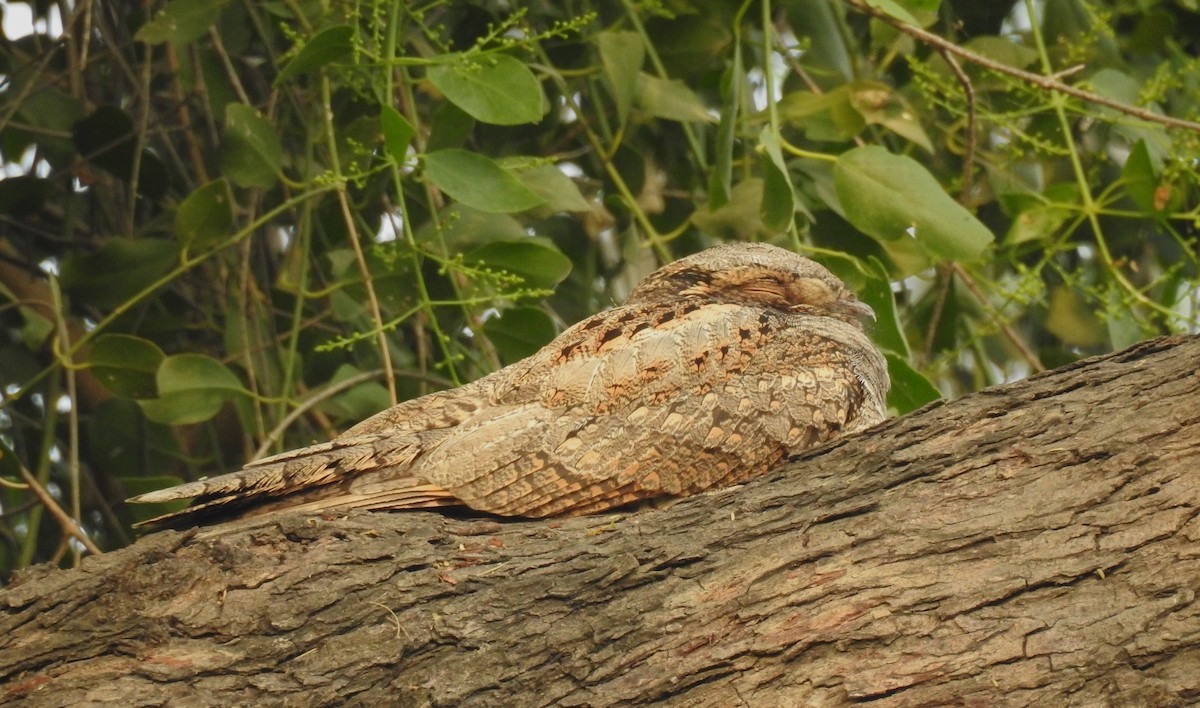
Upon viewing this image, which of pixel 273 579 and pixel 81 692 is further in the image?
pixel 273 579

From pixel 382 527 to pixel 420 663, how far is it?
1.10 feet

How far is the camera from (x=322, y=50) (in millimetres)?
3209

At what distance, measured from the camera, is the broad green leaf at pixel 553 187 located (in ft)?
12.0

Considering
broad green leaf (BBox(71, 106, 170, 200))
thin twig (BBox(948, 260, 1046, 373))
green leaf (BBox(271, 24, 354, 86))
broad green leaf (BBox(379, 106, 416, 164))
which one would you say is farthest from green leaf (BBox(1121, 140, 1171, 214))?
broad green leaf (BBox(71, 106, 170, 200))

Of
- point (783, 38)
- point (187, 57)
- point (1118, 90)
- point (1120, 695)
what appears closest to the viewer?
point (1120, 695)

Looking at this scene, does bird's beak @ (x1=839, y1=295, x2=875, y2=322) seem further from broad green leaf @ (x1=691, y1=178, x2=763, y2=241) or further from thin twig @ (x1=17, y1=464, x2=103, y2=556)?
thin twig @ (x1=17, y1=464, x2=103, y2=556)

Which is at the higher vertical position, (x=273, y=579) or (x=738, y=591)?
(x=273, y=579)

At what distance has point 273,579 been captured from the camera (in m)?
2.14

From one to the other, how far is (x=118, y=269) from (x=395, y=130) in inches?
46.1

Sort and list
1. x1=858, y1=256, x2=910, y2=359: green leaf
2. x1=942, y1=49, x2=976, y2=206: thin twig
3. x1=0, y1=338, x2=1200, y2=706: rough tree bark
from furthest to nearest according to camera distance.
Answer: x1=942, y1=49, x2=976, y2=206: thin twig
x1=858, y1=256, x2=910, y2=359: green leaf
x1=0, y1=338, x2=1200, y2=706: rough tree bark

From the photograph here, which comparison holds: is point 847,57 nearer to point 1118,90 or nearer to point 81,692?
point 1118,90


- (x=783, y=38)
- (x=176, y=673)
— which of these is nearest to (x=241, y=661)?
(x=176, y=673)

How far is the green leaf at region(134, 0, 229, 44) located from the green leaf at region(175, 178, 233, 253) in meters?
0.52

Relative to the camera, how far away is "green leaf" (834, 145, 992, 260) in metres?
3.28
